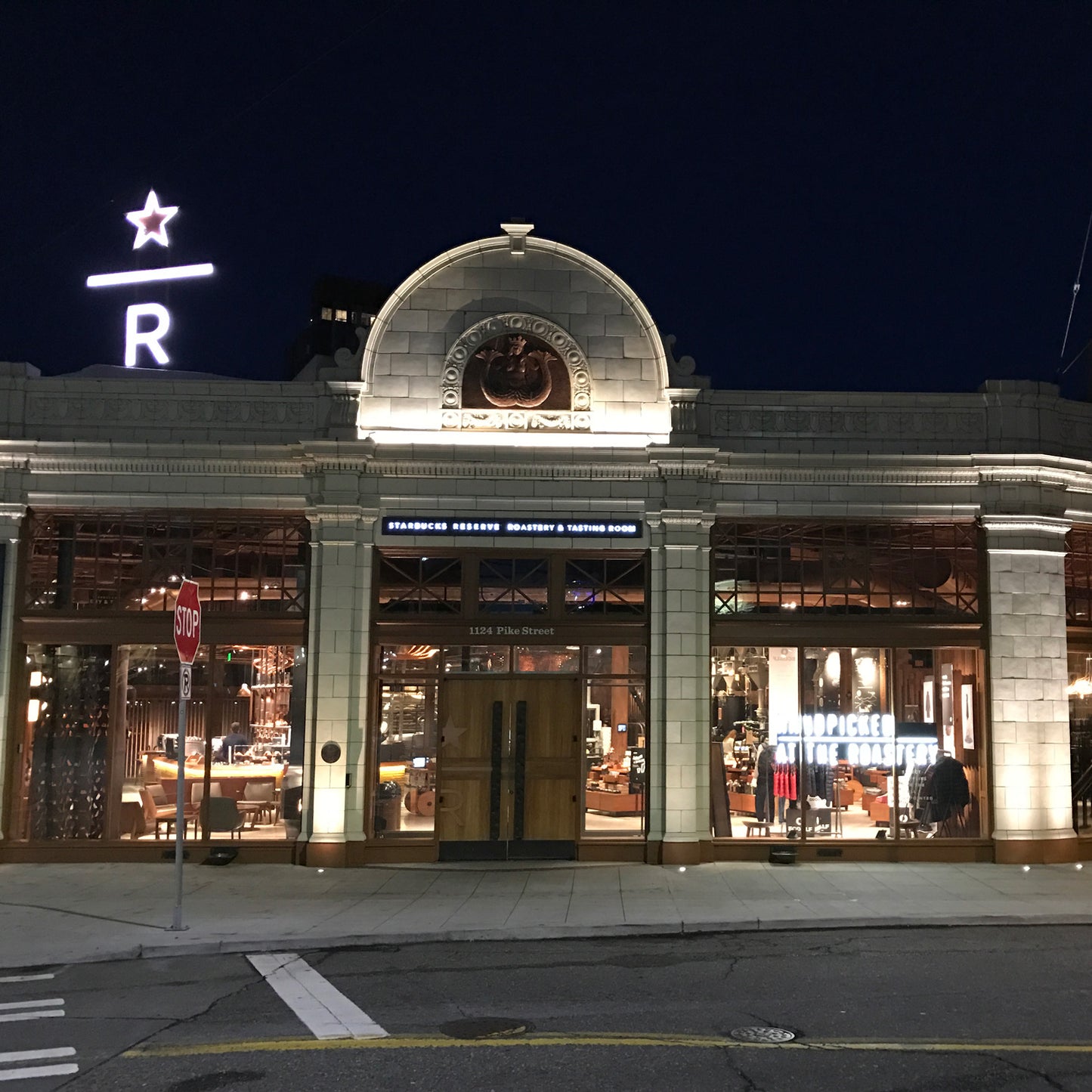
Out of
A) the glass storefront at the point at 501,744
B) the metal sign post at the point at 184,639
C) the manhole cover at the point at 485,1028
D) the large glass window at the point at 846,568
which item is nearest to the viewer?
the manhole cover at the point at 485,1028

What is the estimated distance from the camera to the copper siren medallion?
16.8m

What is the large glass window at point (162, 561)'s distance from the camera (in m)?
16.3

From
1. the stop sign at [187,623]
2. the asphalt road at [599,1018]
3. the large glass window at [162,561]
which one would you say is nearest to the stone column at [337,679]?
the large glass window at [162,561]

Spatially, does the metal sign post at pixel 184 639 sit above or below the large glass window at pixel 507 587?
below

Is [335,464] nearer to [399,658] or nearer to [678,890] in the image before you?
[399,658]

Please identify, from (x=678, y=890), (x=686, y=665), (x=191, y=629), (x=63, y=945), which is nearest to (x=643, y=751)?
(x=686, y=665)

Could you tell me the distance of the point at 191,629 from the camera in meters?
12.2

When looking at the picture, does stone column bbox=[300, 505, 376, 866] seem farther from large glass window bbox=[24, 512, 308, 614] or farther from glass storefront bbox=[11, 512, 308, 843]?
large glass window bbox=[24, 512, 308, 614]

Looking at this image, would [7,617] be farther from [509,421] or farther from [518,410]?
[518,410]

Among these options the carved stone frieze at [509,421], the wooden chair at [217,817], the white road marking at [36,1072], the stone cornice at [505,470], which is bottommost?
Answer: the white road marking at [36,1072]

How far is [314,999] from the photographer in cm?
900

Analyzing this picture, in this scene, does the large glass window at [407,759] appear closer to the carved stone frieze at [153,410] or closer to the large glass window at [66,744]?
the large glass window at [66,744]

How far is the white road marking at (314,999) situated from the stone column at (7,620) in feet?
22.7

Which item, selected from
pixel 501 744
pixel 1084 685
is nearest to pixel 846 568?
pixel 1084 685
